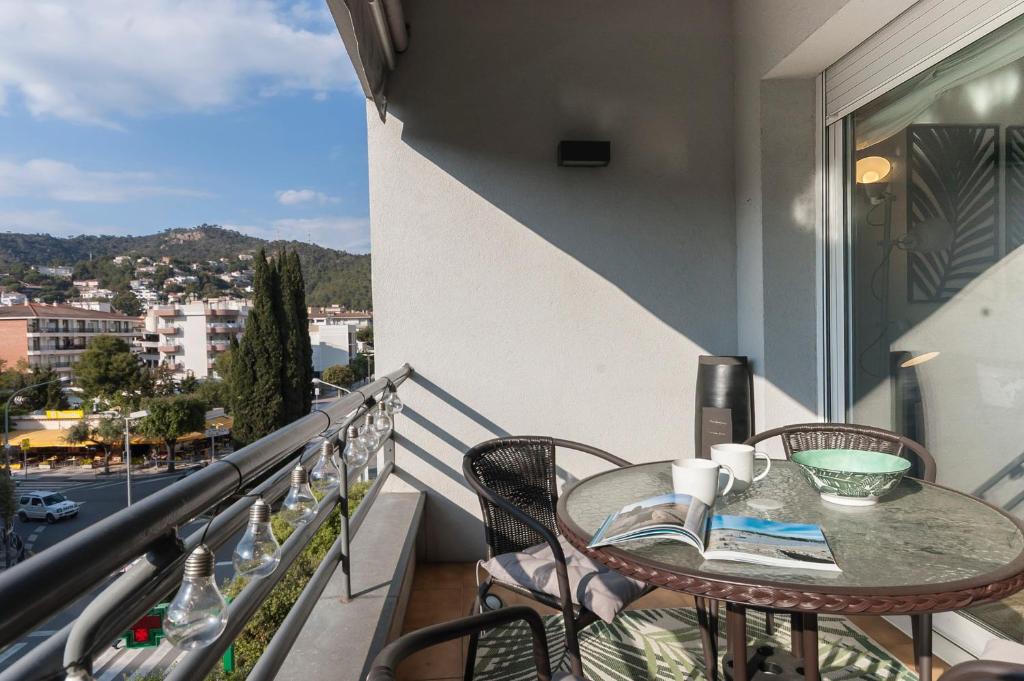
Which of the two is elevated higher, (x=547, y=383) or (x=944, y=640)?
(x=547, y=383)

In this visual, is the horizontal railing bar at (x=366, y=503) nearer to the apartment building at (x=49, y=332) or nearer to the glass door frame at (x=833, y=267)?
the glass door frame at (x=833, y=267)

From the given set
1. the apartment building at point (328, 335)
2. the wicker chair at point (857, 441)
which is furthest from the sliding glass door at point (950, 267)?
the apartment building at point (328, 335)

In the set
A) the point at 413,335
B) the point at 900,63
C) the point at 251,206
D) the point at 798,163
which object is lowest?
the point at 413,335

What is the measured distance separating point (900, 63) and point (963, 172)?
58 centimetres

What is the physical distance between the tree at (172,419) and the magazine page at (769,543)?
9994 millimetres

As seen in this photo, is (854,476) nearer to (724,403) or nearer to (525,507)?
(525,507)

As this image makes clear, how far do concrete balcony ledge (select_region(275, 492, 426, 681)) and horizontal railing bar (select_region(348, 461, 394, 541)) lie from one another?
0.48 feet

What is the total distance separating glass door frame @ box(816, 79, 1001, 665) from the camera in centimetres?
285

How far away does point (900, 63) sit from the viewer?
2.41 metres

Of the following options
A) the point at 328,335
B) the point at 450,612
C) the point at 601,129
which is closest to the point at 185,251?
the point at 328,335

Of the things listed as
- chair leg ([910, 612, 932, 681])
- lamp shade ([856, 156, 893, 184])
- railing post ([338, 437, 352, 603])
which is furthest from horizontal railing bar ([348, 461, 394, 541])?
lamp shade ([856, 156, 893, 184])

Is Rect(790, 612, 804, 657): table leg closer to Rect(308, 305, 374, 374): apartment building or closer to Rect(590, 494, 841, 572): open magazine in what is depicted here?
Rect(590, 494, 841, 572): open magazine

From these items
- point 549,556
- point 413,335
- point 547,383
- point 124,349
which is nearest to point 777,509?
point 549,556

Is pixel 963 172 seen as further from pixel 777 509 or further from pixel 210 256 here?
pixel 210 256
